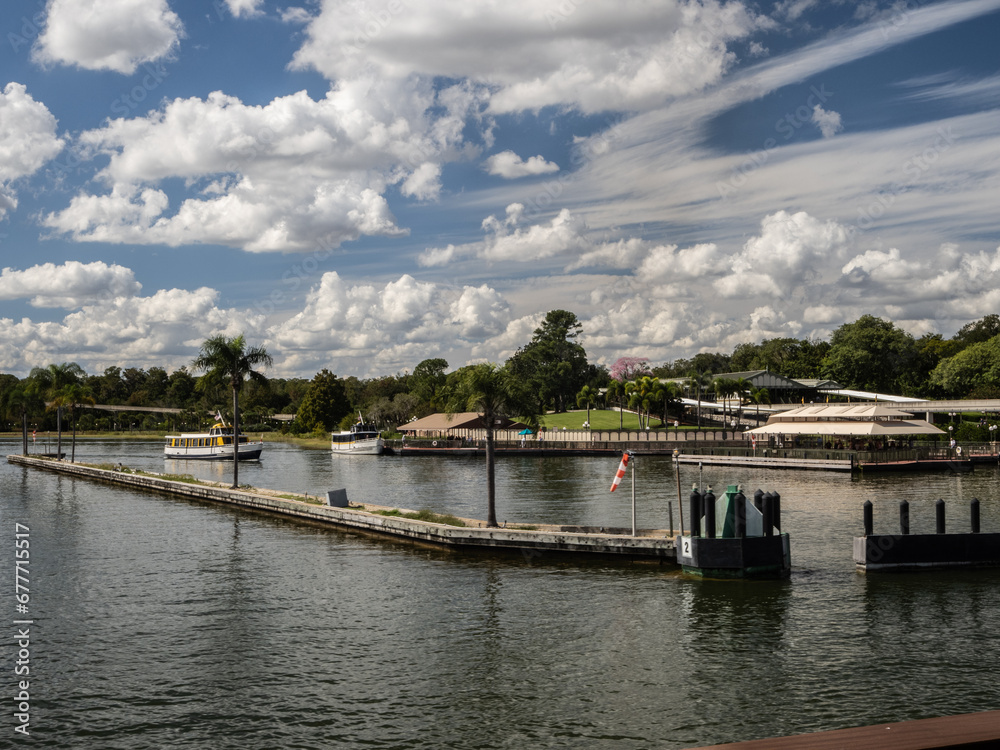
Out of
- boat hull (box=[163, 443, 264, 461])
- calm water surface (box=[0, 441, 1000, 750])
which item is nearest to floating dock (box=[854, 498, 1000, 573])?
calm water surface (box=[0, 441, 1000, 750])

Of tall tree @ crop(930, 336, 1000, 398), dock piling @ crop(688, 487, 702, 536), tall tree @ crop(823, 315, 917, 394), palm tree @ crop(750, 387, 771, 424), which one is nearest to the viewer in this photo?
dock piling @ crop(688, 487, 702, 536)

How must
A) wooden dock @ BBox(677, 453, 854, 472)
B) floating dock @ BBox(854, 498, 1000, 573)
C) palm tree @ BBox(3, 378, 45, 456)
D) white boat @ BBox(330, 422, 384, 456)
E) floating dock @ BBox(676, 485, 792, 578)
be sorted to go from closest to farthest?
floating dock @ BBox(676, 485, 792, 578) → floating dock @ BBox(854, 498, 1000, 573) → wooden dock @ BBox(677, 453, 854, 472) → palm tree @ BBox(3, 378, 45, 456) → white boat @ BBox(330, 422, 384, 456)

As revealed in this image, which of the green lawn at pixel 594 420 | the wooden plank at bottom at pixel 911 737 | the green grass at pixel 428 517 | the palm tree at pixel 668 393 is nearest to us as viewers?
the wooden plank at bottom at pixel 911 737

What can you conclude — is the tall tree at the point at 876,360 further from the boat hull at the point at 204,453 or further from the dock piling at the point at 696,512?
the dock piling at the point at 696,512

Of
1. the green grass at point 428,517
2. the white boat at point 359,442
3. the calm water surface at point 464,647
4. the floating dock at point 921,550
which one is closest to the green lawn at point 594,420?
the white boat at point 359,442

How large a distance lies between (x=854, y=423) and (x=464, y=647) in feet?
182

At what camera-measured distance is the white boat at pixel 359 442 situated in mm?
98312

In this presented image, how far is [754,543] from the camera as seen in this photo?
20.8 metres

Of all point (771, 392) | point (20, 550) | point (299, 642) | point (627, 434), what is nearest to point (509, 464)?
point (627, 434)

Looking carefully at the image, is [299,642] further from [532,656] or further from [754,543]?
[754,543]

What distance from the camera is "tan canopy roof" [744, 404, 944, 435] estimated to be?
61625 mm

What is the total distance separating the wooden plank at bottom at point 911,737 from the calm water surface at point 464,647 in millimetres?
7831

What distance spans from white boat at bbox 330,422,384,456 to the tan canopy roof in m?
46.9

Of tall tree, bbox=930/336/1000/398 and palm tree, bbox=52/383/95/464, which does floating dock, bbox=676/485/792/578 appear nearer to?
palm tree, bbox=52/383/95/464
